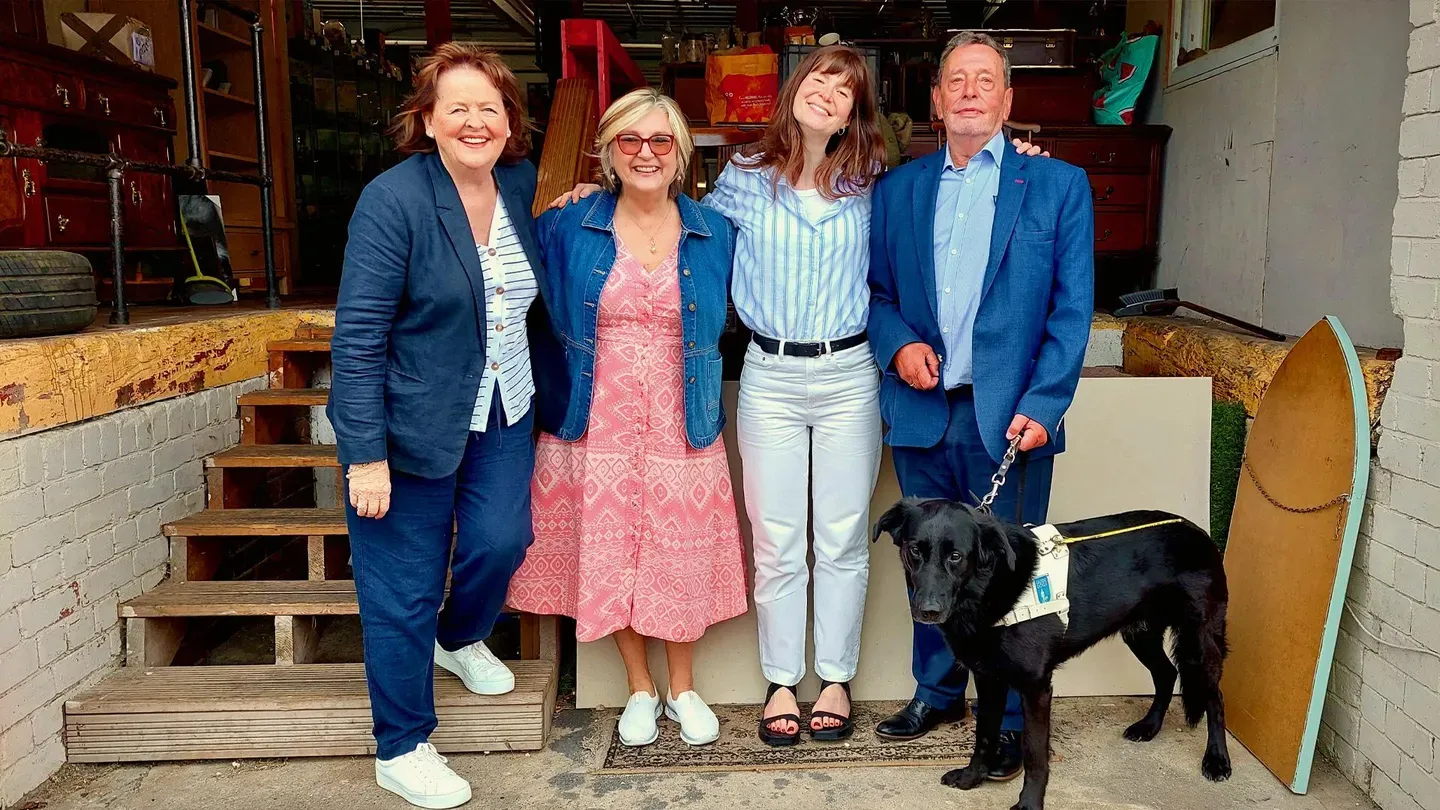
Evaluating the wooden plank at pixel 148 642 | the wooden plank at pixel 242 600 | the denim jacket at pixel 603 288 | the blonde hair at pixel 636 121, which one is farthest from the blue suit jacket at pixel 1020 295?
the wooden plank at pixel 148 642

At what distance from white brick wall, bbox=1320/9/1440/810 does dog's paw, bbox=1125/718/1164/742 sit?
1.56 feet

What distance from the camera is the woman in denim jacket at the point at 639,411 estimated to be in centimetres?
255

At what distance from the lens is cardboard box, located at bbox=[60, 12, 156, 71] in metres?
5.80

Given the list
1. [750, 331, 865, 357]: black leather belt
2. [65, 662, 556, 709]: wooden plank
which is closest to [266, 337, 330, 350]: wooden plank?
[65, 662, 556, 709]: wooden plank

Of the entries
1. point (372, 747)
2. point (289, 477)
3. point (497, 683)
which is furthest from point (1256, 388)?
point (289, 477)

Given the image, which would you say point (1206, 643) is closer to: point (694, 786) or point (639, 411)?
point (694, 786)

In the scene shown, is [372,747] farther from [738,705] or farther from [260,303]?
[260,303]

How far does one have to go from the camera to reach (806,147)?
259cm

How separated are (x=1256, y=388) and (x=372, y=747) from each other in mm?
2867

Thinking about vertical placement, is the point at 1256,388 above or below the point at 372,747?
above

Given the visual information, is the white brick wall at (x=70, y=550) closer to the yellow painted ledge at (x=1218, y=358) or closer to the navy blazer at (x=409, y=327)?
the navy blazer at (x=409, y=327)

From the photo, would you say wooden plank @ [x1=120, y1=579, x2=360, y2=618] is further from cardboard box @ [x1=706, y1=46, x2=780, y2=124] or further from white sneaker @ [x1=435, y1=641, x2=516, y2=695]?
cardboard box @ [x1=706, y1=46, x2=780, y2=124]

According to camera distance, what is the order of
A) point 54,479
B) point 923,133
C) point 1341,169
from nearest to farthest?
point 54,479, point 1341,169, point 923,133

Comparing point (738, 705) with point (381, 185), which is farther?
point (738, 705)
